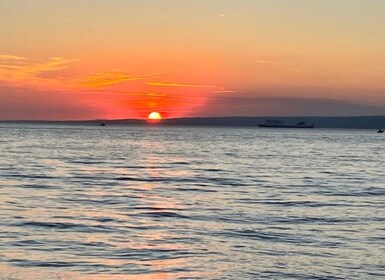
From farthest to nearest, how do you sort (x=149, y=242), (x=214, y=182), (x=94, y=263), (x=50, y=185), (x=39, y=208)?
(x=214, y=182) < (x=50, y=185) < (x=39, y=208) < (x=149, y=242) < (x=94, y=263)

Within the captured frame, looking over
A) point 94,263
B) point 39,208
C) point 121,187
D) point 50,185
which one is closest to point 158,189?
point 121,187

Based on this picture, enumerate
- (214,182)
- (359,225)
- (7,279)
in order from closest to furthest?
(7,279) < (359,225) < (214,182)

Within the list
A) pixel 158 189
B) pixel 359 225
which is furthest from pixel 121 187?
pixel 359 225

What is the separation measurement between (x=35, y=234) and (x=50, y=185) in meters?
18.0

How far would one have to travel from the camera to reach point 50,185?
4031 centimetres

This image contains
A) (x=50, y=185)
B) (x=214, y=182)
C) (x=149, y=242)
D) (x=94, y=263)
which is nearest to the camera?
(x=94, y=263)

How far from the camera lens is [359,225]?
25875 mm

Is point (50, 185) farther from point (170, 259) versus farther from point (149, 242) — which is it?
point (170, 259)

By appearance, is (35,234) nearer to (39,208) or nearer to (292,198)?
(39,208)

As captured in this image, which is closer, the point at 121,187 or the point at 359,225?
the point at 359,225

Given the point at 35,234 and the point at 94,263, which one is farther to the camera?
the point at 35,234

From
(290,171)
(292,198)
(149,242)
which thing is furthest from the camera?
(290,171)

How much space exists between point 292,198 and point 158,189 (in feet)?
25.8

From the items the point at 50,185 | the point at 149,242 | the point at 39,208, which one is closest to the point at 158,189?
the point at 50,185
